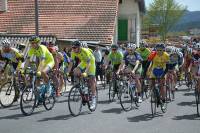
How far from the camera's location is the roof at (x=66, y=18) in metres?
38.7

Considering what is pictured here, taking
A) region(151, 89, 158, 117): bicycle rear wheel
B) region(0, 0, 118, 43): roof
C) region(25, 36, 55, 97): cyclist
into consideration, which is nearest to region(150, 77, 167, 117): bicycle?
region(151, 89, 158, 117): bicycle rear wheel

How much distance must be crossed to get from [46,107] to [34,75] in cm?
114

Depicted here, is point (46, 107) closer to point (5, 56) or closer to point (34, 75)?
point (34, 75)

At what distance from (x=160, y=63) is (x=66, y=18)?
2845cm

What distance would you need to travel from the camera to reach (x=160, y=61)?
1312 centimetres

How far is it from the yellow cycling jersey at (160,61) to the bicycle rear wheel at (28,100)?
326 cm

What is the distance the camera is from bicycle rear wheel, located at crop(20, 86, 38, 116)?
12.5 meters

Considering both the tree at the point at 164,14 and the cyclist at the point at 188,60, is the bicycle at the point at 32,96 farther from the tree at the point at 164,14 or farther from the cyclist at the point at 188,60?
the tree at the point at 164,14

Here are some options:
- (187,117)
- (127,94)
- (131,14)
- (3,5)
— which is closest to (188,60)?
(127,94)

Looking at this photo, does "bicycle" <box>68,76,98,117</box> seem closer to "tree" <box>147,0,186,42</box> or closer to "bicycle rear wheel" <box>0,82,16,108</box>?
"bicycle rear wheel" <box>0,82,16,108</box>

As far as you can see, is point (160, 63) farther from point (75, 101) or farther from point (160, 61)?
point (75, 101)

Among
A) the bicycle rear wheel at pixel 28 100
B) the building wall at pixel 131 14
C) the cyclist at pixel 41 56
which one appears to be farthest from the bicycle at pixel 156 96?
the building wall at pixel 131 14

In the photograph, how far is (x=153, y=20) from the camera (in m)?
83.3

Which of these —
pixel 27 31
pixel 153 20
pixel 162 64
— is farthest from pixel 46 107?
pixel 153 20
